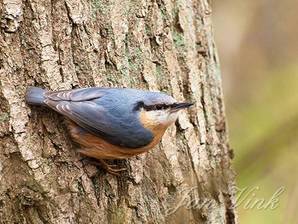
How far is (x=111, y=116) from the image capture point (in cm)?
329

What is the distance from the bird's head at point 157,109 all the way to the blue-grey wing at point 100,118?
0.28 feet

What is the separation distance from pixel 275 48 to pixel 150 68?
2993 millimetres

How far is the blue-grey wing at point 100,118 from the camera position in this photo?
3246 millimetres

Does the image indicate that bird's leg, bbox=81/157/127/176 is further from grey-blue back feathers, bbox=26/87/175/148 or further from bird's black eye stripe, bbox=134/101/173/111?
bird's black eye stripe, bbox=134/101/173/111

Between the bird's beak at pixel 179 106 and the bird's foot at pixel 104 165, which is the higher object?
the bird's beak at pixel 179 106

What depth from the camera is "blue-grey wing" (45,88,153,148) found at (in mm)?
3246

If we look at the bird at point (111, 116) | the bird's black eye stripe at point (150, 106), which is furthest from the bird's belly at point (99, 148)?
the bird's black eye stripe at point (150, 106)

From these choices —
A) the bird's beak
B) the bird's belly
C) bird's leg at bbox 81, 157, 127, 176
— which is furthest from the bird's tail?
the bird's beak

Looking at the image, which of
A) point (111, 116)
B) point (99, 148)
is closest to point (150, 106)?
point (111, 116)

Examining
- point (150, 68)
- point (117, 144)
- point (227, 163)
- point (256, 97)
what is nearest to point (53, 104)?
point (117, 144)

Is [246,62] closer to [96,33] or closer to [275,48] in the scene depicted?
[275,48]

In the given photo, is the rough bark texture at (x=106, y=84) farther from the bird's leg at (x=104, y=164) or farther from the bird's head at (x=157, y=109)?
the bird's head at (x=157, y=109)

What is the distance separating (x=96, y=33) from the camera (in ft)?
11.0

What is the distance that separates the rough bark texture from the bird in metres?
0.07
